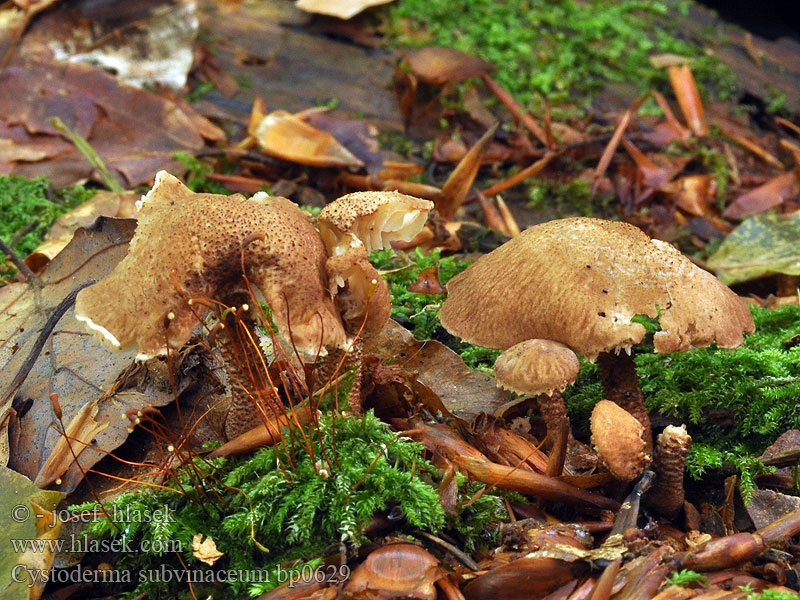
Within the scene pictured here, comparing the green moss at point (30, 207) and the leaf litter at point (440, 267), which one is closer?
the leaf litter at point (440, 267)

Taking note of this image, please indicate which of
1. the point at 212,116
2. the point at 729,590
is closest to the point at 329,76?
the point at 212,116

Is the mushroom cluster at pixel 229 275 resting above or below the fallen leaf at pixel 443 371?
above

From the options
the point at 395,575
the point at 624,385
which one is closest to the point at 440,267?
the point at 624,385

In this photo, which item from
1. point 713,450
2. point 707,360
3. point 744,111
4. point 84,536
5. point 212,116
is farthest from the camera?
point 744,111

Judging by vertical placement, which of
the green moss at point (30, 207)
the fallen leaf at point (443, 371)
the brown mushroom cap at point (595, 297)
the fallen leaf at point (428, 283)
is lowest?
the green moss at point (30, 207)

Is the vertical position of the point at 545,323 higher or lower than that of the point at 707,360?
higher

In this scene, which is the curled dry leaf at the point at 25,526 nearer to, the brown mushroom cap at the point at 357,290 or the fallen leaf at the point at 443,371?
the brown mushroom cap at the point at 357,290

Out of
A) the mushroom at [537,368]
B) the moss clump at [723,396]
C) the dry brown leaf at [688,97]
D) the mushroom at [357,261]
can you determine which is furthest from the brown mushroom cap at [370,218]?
the dry brown leaf at [688,97]

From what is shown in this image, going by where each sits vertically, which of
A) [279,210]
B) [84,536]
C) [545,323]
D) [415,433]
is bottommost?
[84,536]

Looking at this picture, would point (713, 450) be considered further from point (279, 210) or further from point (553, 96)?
point (553, 96)
